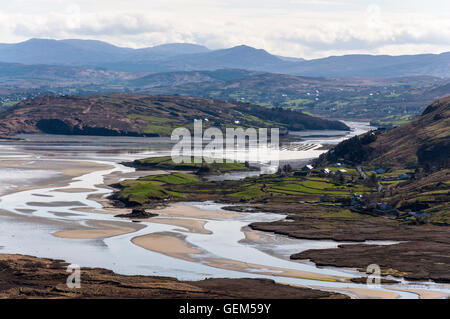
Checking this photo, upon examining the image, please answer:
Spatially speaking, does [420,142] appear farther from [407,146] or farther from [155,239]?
[155,239]

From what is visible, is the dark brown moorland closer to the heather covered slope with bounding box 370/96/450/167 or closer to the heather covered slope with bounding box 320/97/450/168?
the heather covered slope with bounding box 320/97/450/168

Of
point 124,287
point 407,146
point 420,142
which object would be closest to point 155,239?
point 124,287

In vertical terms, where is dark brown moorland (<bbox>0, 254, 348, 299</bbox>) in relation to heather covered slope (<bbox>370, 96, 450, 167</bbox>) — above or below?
below

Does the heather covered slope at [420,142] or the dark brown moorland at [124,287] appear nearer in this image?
the dark brown moorland at [124,287]

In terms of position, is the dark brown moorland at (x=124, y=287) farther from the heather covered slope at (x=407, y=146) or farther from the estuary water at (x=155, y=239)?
the heather covered slope at (x=407, y=146)

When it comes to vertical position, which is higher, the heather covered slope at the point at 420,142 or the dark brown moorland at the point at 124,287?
the heather covered slope at the point at 420,142

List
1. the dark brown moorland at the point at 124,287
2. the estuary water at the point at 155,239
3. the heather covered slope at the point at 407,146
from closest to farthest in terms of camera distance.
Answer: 1. the dark brown moorland at the point at 124,287
2. the estuary water at the point at 155,239
3. the heather covered slope at the point at 407,146

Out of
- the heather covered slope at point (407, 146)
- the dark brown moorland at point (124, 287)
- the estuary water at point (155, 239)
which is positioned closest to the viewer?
the dark brown moorland at point (124, 287)

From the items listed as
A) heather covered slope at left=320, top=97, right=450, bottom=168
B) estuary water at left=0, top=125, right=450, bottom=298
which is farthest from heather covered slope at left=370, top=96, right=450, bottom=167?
estuary water at left=0, top=125, right=450, bottom=298

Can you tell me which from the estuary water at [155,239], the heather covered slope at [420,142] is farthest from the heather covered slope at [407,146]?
the estuary water at [155,239]

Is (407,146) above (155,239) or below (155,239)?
above
